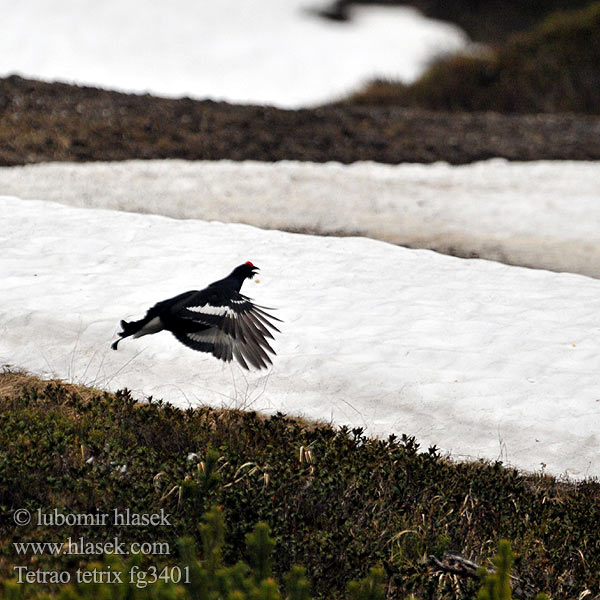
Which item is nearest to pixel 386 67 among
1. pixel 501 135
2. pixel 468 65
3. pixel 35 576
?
pixel 468 65

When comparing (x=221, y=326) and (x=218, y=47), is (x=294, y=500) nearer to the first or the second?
(x=221, y=326)

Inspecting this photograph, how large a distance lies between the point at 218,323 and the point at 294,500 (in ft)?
7.12

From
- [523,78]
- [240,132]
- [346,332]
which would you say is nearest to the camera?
[346,332]

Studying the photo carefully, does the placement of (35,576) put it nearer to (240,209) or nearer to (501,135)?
(240,209)

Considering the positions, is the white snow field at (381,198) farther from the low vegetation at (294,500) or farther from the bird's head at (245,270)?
the low vegetation at (294,500)

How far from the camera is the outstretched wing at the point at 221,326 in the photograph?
20.6 feet

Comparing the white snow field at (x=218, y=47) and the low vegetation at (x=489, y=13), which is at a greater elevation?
the low vegetation at (x=489, y=13)

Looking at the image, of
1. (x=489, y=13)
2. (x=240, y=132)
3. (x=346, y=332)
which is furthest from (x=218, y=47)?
(x=346, y=332)

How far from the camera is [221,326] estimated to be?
630cm

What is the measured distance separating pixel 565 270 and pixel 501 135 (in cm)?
870

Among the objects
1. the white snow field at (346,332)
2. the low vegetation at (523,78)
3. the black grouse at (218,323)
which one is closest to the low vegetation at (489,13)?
the low vegetation at (523,78)

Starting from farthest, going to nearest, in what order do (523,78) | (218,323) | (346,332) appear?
(523,78) → (346,332) → (218,323)

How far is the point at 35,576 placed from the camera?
361 cm

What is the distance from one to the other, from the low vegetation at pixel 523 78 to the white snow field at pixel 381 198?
14149 mm
